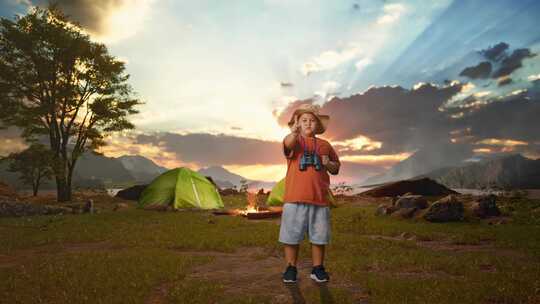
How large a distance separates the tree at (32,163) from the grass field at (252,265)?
15015mm

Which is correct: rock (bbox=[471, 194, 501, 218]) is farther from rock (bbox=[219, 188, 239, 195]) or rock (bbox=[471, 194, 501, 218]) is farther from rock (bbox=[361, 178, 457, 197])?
rock (bbox=[219, 188, 239, 195])

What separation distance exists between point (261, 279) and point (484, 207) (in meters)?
13.9

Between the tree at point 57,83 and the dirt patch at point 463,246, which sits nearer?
the dirt patch at point 463,246

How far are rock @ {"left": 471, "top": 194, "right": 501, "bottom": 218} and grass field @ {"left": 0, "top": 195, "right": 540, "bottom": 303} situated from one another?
1.71 metres

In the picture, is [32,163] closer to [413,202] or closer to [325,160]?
[413,202]

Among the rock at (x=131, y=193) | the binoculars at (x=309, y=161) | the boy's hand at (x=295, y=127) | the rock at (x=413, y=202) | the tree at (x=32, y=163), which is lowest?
the rock at (x=413, y=202)

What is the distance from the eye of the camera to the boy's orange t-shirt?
6414mm

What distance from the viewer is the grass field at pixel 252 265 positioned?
5.80 m

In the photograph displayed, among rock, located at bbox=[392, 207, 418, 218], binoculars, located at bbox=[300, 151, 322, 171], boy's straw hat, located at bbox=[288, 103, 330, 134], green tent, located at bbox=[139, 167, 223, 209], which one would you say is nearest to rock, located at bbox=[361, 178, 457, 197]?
rock, located at bbox=[392, 207, 418, 218]

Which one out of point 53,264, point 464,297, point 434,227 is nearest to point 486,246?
point 434,227

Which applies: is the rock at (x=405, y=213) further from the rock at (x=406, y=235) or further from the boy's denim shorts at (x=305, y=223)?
the boy's denim shorts at (x=305, y=223)

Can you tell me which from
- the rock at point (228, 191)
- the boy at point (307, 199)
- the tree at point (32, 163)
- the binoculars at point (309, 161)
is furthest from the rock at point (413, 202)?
the tree at point (32, 163)

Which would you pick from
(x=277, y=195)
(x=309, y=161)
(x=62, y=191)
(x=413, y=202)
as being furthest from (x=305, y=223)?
(x=62, y=191)

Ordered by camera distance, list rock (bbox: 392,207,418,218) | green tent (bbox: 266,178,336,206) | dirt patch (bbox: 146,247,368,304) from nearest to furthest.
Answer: dirt patch (bbox: 146,247,368,304)
rock (bbox: 392,207,418,218)
green tent (bbox: 266,178,336,206)
